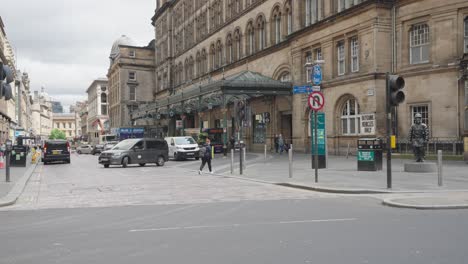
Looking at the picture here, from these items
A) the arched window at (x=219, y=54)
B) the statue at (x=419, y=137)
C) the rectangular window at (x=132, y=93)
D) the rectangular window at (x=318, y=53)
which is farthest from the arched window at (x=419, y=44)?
the rectangular window at (x=132, y=93)

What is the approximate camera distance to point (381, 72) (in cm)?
2959

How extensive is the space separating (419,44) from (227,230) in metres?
24.0

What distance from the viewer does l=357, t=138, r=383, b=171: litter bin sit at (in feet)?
65.0

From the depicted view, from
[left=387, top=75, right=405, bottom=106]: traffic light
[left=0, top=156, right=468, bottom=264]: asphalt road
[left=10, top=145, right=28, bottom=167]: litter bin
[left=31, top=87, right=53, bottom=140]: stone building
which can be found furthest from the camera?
[left=31, top=87, right=53, bottom=140]: stone building

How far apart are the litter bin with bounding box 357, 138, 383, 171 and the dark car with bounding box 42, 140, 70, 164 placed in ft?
75.7

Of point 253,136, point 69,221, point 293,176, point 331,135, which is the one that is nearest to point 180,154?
point 331,135

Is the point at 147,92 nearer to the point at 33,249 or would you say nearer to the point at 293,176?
the point at 293,176

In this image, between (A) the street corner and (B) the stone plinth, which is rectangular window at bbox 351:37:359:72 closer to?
(B) the stone plinth

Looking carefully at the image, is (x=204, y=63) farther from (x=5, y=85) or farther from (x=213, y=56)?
(x=5, y=85)

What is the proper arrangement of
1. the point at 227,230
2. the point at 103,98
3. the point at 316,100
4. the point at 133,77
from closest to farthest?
the point at 227,230 < the point at 316,100 < the point at 133,77 < the point at 103,98

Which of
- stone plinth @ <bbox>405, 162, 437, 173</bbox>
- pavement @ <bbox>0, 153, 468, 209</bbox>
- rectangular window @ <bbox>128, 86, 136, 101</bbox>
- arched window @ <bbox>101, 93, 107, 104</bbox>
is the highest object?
arched window @ <bbox>101, 93, 107, 104</bbox>

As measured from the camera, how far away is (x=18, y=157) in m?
28.9

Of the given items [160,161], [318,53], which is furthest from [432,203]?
[318,53]

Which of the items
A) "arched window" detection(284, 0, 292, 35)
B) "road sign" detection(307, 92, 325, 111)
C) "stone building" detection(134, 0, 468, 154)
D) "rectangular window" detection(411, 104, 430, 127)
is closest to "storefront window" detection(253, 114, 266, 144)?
"stone building" detection(134, 0, 468, 154)
